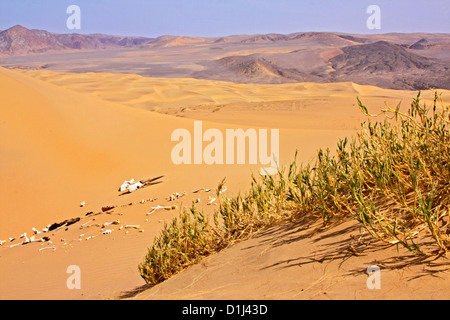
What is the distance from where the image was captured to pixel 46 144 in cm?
915

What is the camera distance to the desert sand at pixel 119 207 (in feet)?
8.43

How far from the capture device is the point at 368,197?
128 inches

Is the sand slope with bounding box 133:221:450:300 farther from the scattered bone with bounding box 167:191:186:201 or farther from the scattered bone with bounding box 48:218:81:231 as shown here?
the scattered bone with bounding box 48:218:81:231

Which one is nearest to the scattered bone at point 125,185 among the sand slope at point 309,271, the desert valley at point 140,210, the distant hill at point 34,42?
the desert valley at point 140,210

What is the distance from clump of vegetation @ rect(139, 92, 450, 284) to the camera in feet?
8.44

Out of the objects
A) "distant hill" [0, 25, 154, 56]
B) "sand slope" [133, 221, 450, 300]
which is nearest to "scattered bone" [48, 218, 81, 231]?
"sand slope" [133, 221, 450, 300]

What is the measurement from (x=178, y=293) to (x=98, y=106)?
32.1ft

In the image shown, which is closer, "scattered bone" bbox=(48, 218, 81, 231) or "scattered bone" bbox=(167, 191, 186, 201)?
"scattered bone" bbox=(48, 218, 81, 231)

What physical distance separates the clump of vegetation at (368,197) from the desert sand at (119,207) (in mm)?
199

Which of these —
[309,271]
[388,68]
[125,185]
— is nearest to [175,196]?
[125,185]

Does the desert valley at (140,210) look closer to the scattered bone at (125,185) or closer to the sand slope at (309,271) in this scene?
the sand slope at (309,271)

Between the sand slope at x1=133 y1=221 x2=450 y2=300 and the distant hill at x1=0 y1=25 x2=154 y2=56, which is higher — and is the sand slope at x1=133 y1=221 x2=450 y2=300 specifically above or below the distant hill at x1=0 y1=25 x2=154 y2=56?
below

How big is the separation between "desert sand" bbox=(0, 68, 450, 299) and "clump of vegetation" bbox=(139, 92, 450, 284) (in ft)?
0.65

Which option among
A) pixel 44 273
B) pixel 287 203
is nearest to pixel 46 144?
pixel 44 273
